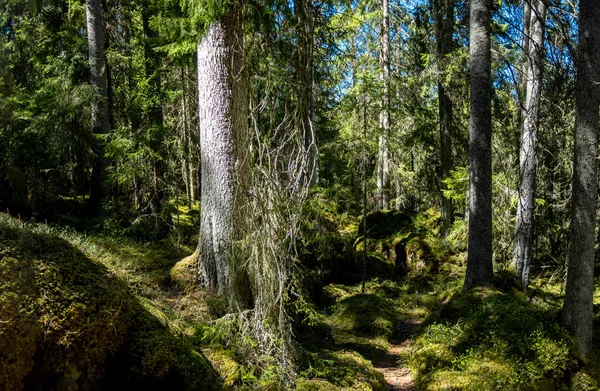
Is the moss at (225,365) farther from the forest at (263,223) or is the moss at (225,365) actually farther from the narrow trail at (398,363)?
the narrow trail at (398,363)

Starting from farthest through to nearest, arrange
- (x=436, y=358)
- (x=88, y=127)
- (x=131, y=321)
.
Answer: (x=88, y=127) → (x=436, y=358) → (x=131, y=321)

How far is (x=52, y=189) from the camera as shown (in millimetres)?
10320

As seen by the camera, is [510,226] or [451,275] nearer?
[510,226]

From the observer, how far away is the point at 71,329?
332 centimetres

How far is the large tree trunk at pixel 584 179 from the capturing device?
5.54 m

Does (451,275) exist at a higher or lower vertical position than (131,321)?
lower

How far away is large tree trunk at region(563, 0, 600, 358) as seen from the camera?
554 cm

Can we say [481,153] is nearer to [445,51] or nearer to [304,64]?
[304,64]

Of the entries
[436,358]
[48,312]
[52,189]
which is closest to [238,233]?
[48,312]

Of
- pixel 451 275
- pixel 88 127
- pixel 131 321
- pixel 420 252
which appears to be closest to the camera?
pixel 131 321

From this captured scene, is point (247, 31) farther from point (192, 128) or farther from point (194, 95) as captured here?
point (192, 128)

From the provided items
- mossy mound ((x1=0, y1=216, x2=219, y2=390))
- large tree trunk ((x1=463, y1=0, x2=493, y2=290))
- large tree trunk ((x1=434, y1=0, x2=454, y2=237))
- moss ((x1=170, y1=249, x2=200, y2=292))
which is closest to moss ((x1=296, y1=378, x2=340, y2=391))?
mossy mound ((x1=0, y1=216, x2=219, y2=390))

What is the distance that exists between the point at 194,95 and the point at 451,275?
930 centimetres

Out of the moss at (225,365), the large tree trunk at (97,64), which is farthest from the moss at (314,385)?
the large tree trunk at (97,64)
